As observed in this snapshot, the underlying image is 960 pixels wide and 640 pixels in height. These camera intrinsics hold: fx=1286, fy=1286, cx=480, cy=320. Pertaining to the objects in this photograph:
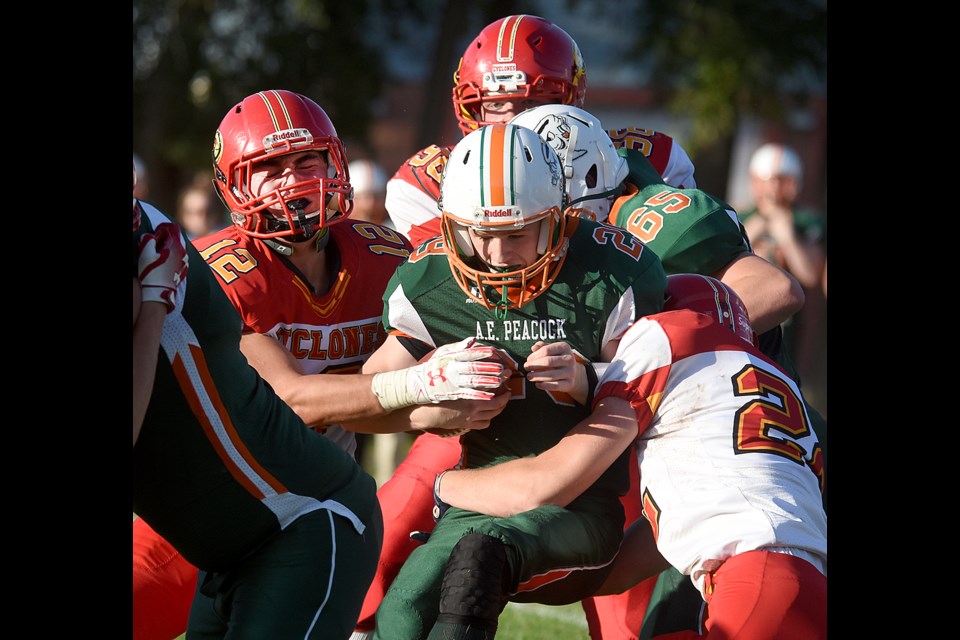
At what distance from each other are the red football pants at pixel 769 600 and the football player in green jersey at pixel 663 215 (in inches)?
37.5

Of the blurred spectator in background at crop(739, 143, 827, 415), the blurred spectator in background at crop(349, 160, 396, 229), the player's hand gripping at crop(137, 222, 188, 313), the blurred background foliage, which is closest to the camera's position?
the player's hand gripping at crop(137, 222, 188, 313)

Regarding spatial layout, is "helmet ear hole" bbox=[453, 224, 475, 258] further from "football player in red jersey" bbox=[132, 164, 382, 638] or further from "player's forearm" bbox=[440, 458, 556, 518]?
"football player in red jersey" bbox=[132, 164, 382, 638]

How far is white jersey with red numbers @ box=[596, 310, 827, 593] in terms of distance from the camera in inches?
122

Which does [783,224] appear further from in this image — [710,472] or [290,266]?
[710,472]

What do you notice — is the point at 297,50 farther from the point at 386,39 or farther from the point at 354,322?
the point at 354,322

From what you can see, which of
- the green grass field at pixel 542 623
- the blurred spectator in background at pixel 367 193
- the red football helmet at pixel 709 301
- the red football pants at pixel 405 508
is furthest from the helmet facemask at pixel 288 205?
the blurred spectator in background at pixel 367 193

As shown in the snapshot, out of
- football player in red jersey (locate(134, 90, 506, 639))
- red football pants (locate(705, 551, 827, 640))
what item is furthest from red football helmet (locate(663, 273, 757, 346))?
football player in red jersey (locate(134, 90, 506, 639))

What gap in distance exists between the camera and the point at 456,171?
A: 3.59 meters

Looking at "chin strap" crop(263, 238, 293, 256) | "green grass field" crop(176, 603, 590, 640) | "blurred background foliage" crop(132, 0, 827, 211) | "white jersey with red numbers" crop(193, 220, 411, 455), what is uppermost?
"blurred background foliage" crop(132, 0, 827, 211)

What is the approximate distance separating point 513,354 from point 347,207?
83 centimetres

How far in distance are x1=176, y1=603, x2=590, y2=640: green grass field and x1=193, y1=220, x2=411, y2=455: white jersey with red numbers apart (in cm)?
133

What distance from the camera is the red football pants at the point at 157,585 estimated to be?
3.60 metres

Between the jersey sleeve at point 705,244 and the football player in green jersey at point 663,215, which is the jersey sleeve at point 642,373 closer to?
the football player in green jersey at point 663,215
